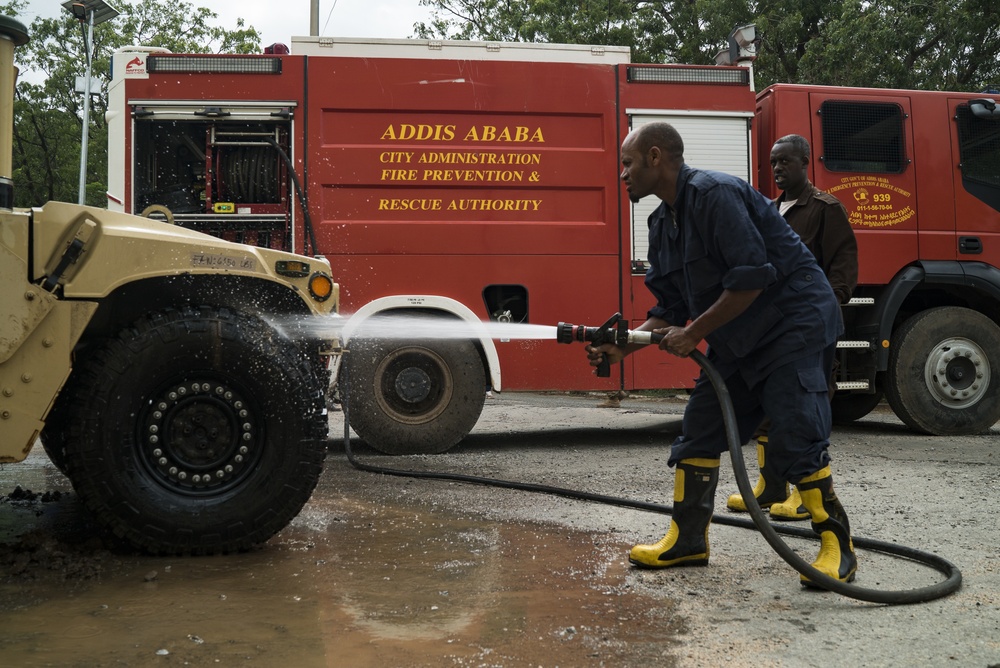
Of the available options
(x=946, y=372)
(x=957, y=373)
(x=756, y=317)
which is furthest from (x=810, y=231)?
(x=957, y=373)

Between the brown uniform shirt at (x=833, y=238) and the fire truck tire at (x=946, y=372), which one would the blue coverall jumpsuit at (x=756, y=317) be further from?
the fire truck tire at (x=946, y=372)

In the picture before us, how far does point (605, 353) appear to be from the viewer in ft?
14.1

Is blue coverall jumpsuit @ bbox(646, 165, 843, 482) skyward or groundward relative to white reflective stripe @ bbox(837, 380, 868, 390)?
skyward

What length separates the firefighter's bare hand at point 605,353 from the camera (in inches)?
167

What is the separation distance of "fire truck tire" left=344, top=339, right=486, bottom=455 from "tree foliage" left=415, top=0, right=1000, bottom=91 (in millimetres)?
10286

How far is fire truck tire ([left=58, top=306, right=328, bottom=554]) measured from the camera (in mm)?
4031

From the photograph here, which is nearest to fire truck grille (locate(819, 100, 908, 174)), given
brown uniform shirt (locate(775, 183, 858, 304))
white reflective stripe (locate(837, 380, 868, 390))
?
white reflective stripe (locate(837, 380, 868, 390))

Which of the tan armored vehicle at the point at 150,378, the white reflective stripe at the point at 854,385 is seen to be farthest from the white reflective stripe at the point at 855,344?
the tan armored vehicle at the point at 150,378

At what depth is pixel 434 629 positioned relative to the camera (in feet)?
10.8

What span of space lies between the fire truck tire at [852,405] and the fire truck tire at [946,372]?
850mm

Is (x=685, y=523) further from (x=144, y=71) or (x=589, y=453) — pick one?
(x=144, y=71)

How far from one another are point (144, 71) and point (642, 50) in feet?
46.0

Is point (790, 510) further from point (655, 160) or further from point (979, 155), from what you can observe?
point (979, 155)

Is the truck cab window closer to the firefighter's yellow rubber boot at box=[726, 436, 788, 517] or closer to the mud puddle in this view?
the firefighter's yellow rubber boot at box=[726, 436, 788, 517]
